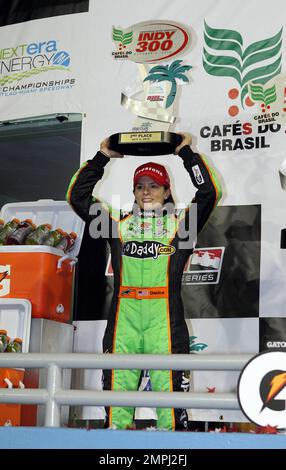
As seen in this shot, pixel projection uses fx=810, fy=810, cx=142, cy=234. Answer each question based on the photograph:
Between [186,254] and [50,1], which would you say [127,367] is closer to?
[186,254]

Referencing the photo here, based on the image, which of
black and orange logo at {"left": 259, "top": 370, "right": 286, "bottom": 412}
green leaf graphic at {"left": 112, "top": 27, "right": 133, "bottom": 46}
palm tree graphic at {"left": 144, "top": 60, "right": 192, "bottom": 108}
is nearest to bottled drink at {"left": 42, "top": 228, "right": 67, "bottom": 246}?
palm tree graphic at {"left": 144, "top": 60, "right": 192, "bottom": 108}

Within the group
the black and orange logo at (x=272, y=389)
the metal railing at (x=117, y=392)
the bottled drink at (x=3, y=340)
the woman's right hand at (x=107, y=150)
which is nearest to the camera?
the black and orange logo at (x=272, y=389)

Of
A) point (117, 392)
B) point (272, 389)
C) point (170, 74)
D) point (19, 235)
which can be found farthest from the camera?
point (170, 74)

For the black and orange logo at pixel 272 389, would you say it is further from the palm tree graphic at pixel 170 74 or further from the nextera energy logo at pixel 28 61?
the nextera energy logo at pixel 28 61

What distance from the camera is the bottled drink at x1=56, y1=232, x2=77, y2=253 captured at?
166 inches

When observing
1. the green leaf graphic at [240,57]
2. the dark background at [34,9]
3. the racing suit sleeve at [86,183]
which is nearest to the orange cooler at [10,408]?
the racing suit sleeve at [86,183]

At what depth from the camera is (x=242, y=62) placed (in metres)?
4.27

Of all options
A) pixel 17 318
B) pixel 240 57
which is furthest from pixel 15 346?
pixel 240 57

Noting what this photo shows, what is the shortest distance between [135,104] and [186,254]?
1070mm

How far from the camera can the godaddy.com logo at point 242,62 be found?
4199mm

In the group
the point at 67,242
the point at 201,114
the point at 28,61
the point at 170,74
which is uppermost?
the point at 28,61

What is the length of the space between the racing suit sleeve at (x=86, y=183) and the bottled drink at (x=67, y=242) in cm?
37

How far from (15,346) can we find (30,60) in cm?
183

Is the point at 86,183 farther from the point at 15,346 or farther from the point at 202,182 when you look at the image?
the point at 15,346
